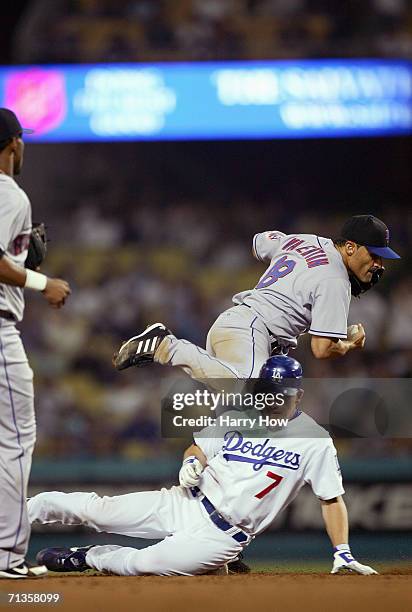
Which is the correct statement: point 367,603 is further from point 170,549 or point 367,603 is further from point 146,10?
point 146,10

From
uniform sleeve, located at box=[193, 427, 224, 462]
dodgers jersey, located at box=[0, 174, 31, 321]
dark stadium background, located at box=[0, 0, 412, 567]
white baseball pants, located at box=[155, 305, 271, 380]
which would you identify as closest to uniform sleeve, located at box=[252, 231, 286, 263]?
white baseball pants, located at box=[155, 305, 271, 380]

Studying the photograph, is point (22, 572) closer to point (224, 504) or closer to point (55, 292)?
point (224, 504)

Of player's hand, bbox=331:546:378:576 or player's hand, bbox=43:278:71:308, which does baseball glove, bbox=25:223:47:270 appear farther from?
player's hand, bbox=331:546:378:576

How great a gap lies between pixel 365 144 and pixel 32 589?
5871mm

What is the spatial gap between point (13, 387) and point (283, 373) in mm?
1043

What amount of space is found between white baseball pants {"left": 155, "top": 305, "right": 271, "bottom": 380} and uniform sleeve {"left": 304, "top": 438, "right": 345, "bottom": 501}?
428 mm

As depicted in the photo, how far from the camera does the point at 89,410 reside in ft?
21.5

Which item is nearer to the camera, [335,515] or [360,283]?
[335,515]

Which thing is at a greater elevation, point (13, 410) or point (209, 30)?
point (209, 30)

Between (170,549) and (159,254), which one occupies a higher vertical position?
(159,254)

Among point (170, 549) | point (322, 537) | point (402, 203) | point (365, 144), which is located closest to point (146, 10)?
point (365, 144)

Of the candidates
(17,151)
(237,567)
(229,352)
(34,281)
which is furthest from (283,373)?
(17,151)

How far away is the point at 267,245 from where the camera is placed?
400cm

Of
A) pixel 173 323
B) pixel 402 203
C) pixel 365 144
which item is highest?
pixel 365 144
